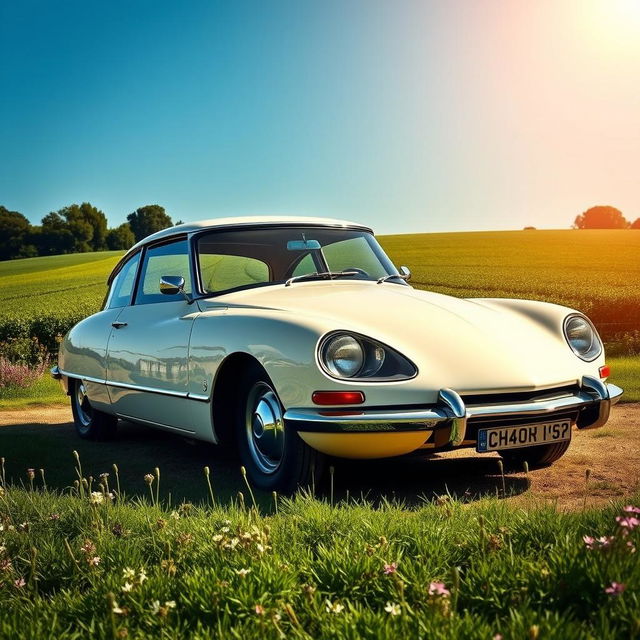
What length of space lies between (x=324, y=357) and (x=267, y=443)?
849 millimetres

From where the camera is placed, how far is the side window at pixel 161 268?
644cm

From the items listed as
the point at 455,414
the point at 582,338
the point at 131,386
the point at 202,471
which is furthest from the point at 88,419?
the point at 582,338

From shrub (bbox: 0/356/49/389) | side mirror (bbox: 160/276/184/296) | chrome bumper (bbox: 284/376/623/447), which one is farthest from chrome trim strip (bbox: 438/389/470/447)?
shrub (bbox: 0/356/49/389)

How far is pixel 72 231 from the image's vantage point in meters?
79.9

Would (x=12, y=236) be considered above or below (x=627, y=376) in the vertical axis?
above

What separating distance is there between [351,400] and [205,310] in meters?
1.83

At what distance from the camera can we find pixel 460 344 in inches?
193

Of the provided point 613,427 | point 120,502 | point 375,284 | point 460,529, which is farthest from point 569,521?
point 613,427

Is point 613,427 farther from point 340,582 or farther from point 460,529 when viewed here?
point 340,582

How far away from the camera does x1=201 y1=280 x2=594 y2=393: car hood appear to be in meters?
4.70

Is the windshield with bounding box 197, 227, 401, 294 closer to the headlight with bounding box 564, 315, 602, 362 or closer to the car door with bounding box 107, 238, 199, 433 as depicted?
the car door with bounding box 107, 238, 199, 433

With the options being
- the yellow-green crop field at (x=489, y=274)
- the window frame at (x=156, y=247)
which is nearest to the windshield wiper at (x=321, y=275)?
the window frame at (x=156, y=247)

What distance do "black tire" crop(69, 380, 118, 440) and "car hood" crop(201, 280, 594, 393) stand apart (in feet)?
8.47

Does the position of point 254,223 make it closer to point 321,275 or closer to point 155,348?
point 321,275
